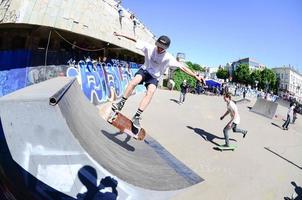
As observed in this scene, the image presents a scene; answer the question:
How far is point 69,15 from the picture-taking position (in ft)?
39.8

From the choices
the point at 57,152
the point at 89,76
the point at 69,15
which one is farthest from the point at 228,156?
the point at 57,152

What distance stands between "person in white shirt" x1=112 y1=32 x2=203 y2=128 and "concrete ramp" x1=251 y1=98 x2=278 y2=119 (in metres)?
19.9

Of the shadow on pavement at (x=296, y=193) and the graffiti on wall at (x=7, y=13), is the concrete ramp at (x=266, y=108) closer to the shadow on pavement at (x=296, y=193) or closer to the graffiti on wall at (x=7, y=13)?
the shadow on pavement at (x=296, y=193)

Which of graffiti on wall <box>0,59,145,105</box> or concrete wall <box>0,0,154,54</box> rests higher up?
concrete wall <box>0,0,154,54</box>

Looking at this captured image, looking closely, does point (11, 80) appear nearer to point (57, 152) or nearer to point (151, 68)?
point (151, 68)

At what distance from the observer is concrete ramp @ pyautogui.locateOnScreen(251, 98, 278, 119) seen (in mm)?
24531

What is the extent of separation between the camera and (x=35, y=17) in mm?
10062

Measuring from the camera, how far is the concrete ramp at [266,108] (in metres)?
24.5

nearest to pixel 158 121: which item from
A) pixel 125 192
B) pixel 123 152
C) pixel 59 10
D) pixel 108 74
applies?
pixel 108 74

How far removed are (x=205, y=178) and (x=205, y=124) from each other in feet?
27.9

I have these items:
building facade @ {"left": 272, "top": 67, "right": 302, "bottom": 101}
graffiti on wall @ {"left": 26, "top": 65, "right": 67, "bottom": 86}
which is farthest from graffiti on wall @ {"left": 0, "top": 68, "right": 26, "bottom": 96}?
building facade @ {"left": 272, "top": 67, "right": 302, "bottom": 101}

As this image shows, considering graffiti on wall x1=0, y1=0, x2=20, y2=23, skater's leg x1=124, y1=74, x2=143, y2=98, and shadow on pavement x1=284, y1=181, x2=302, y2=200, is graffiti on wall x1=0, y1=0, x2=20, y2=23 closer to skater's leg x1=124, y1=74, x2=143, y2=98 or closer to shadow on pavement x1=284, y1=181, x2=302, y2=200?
skater's leg x1=124, y1=74, x2=143, y2=98

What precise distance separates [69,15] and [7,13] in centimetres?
327

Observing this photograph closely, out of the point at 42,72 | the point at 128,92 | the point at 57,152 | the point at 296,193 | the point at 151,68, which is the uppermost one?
the point at 151,68
